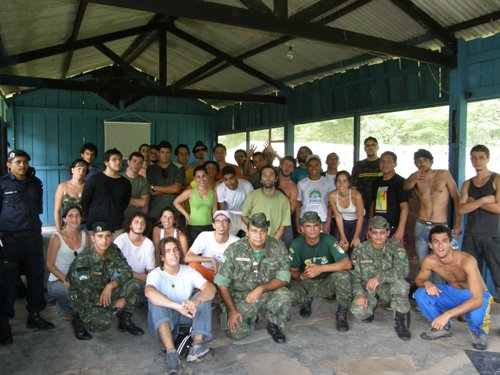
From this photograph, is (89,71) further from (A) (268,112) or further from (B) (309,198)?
(B) (309,198)

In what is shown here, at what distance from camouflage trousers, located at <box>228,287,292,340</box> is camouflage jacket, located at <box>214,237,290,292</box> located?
100 millimetres

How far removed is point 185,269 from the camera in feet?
11.5

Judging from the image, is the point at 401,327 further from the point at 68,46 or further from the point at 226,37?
the point at 68,46

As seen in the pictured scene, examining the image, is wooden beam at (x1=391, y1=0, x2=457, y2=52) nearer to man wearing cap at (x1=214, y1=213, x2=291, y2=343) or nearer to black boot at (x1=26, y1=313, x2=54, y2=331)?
man wearing cap at (x1=214, y1=213, x2=291, y2=343)

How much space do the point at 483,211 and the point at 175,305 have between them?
10.5 ft

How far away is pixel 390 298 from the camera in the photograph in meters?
3.87

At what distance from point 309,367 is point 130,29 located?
730 centimetres

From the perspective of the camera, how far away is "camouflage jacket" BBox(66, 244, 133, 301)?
3.62 metres

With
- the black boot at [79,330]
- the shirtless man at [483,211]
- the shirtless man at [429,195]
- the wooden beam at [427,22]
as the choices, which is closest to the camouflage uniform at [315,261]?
the shirtless man at [429,195]

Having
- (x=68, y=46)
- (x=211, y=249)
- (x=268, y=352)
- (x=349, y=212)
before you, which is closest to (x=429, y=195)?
(x=349, y=212)

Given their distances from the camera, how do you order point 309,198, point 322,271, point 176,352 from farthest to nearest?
point 309,198 < point 322,271 < point 176,352

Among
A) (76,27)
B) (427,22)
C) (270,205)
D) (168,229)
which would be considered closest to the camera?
(168,229)

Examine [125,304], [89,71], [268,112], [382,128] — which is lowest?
[125,304]

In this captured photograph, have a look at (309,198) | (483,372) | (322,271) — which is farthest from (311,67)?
(483,372)
